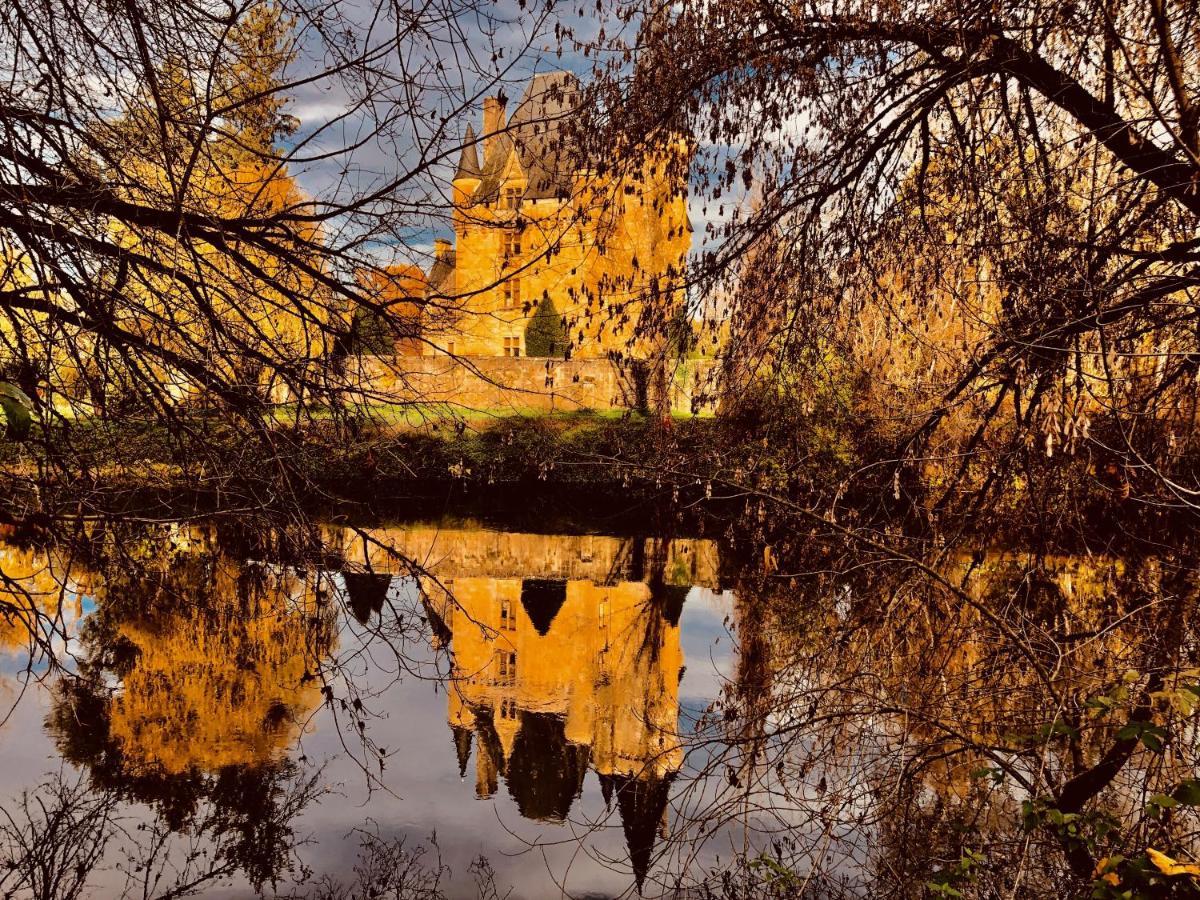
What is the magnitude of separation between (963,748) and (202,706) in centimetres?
548

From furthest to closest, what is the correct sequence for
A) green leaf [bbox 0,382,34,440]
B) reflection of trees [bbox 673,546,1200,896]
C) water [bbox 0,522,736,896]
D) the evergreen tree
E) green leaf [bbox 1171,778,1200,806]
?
the evergreen tree < water [bbox 0,522,736,896] < reflection of trees [bbox 673,546,1200,896] < green leaf [bbox 1171,778,1200,806] < green leaf [bbox 0,382,34,440]

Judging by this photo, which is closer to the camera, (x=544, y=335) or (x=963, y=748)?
(x=963, y=748)

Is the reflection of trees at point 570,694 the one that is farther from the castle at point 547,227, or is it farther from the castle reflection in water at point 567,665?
the castle at point 547,227

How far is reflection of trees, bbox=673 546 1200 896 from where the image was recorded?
2.85 meters

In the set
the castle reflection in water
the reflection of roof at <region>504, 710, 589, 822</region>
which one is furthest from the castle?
the reflection of roof at <region>504, 710, 589, 822</region>

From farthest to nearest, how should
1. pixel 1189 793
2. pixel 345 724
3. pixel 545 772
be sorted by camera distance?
1. pixel 345 724
2. pixel 545 772
3. pixel 1189 793

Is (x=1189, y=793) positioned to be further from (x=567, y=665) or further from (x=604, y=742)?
(x=567, y=665)

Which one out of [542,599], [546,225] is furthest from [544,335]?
[546,225]

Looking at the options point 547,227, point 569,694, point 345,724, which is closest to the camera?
point 547,227

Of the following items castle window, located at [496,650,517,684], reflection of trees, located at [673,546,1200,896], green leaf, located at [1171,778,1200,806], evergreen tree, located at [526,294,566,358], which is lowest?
castle window, located at [496,650,517,684]

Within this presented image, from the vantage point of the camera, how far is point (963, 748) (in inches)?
121

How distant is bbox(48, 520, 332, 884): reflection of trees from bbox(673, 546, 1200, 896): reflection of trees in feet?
7.84

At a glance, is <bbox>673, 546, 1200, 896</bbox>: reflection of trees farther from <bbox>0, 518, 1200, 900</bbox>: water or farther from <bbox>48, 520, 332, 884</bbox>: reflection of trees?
<bbox>48, 520, 332, 884</bbox>: reflection of trees

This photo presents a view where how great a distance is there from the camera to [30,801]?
15.7ft
